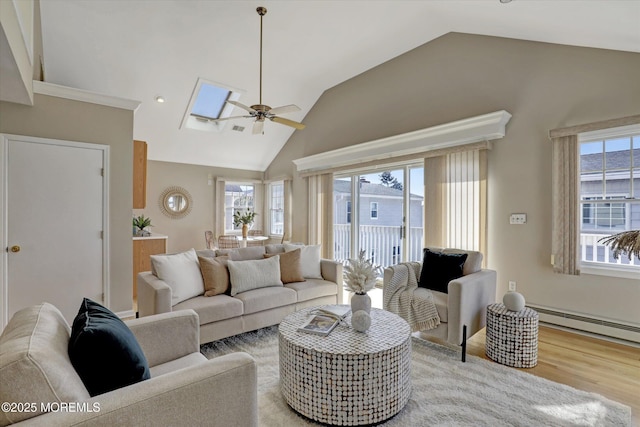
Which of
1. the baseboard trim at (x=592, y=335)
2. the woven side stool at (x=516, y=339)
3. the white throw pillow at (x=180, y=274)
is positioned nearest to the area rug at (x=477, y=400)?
the woven side stool at (x=516, y=339)

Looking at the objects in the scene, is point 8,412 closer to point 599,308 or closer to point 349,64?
point 599,308

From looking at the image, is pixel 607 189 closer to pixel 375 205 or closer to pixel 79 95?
pixel 375 205

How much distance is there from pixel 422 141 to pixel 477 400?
3.26 metres

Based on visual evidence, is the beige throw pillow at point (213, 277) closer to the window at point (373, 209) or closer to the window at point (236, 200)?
the window at point (373, 209)

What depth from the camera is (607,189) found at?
10.3 feet

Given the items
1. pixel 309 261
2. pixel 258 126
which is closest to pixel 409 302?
pixel 309 261

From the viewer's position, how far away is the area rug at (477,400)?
1.84 m

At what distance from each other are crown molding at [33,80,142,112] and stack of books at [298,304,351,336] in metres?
3.07

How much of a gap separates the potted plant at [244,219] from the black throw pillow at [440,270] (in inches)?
166

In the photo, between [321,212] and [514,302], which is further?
[321,212]

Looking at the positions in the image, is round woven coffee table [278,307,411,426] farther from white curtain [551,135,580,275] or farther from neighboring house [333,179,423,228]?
neighboring house [333,179,423,228]

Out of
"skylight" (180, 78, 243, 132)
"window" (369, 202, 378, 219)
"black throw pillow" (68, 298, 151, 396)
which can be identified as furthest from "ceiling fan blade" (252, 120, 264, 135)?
"black throw pillow" (68, 298, 151, 396)

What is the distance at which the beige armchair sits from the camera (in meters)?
2.64

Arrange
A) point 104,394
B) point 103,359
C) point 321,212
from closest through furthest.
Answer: point 104,394, point 103,359, point 321,212
